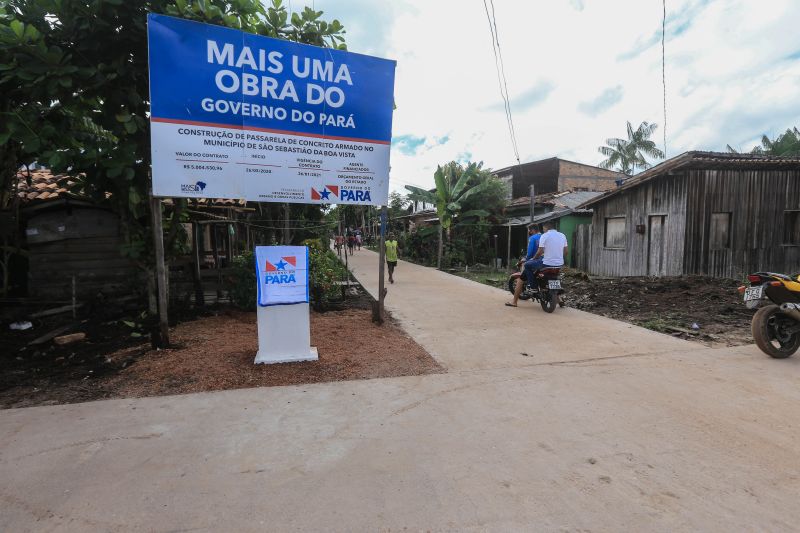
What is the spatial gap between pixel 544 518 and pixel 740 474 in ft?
4.86

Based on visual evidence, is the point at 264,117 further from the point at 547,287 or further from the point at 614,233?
the point at 614,233

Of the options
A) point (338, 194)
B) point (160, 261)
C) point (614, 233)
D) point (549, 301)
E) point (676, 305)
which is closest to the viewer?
point (160, 261)

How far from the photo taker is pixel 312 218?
36.6ft

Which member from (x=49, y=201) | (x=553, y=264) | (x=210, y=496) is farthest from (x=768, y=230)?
(x=49, y=201)

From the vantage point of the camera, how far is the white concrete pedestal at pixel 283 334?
502 cm

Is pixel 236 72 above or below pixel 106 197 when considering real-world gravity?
above

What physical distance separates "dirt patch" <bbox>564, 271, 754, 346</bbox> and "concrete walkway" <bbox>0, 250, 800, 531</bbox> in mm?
1929

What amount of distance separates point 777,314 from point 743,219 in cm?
985

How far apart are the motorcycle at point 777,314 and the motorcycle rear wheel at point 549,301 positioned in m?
3.19

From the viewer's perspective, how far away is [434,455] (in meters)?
3.05

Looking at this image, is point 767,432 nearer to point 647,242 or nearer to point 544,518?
point 544,518

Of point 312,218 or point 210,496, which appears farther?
point 312,218

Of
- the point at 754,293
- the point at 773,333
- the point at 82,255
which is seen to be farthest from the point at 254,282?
the point at 773,333

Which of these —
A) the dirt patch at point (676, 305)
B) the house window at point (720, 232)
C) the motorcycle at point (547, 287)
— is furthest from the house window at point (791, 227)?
the motorcycle at point (547, 287)
